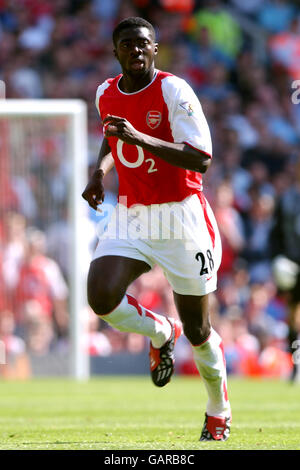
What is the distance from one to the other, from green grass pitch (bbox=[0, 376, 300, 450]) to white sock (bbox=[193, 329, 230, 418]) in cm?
23

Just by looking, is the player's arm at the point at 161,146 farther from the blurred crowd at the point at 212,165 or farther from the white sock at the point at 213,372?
the blurred crowd at the point at 212,165

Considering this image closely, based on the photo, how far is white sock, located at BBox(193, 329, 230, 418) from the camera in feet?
22.0

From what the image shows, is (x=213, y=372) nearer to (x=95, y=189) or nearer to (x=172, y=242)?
(x=172, y=242)

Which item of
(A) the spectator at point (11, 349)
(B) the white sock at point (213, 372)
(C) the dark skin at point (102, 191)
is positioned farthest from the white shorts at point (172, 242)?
(A) the spectator at point (11, 349)

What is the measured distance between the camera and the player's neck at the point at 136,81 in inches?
258

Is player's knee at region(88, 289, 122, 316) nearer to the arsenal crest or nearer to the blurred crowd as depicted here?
the arsenal crest

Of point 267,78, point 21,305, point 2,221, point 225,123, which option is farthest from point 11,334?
point 267,78

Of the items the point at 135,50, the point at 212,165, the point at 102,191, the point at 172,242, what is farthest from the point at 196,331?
the point at 212,165

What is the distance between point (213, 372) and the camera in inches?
265

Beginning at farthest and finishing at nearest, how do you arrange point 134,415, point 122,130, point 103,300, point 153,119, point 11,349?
point 11,349, point 134,415, point 153,119, point 103,300, point 122,130

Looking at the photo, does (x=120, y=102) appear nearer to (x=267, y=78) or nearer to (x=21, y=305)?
(x=21, y=305)

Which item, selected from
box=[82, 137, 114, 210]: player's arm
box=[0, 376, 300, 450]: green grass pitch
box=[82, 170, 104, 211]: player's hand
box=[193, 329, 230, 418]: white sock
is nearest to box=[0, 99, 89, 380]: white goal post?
box=[0, 376, 300, 450]: green grass pitch

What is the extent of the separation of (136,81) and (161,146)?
63cm
